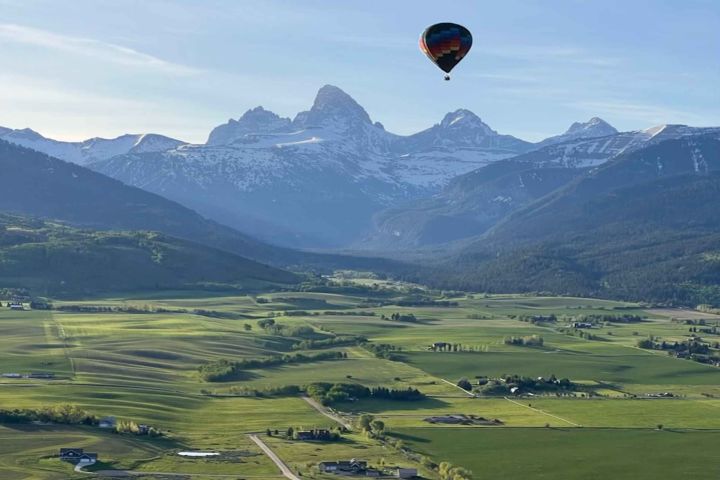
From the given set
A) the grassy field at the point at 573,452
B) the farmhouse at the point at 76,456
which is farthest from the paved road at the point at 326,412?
the farmhouse at the point at 76,456

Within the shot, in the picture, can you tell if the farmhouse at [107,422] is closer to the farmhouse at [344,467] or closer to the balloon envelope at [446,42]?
the farmhouse at [344,467]

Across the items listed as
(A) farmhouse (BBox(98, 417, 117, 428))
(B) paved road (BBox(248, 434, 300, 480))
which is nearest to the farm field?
(B) paved road (BBox(248, 434, 300, 480))

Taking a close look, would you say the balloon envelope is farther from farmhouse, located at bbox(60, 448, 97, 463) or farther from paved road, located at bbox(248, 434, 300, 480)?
farmhouse, located at bbox(60, 448, 97, 463)

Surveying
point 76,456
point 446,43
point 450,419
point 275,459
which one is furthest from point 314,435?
point 446,43

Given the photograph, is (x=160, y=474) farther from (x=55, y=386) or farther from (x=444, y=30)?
(x=444, y=30)

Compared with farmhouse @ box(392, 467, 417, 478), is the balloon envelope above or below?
above

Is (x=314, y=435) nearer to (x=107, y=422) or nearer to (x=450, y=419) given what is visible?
(x=450, y=419)
